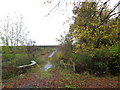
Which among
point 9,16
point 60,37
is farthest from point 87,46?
point 9,16

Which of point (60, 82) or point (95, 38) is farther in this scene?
point (95, 38)

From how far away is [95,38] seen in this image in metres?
4.65

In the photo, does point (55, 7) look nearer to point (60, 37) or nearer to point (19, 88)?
point (19, 88)

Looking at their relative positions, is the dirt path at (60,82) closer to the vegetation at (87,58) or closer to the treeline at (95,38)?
the vegetation at (87,58)

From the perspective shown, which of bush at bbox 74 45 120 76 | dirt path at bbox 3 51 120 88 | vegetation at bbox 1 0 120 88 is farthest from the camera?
bush at bbox 74 45 120 76

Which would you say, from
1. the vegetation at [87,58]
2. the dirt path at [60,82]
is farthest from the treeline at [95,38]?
the dirt path at [60,82]

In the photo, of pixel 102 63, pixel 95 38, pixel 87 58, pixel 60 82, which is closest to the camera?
pixel 60 82

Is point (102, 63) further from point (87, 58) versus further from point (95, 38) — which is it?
point (95, 38)

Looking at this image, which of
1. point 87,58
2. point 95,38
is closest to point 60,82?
point 95,38

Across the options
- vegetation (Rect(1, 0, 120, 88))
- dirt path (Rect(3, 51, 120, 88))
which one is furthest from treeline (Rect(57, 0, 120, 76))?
dirt path (Rect(3, 51, 120, 88))

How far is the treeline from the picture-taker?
173 inches

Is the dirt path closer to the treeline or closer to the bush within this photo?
the bush

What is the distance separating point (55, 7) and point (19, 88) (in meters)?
3.95

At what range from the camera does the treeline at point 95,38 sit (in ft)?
14.4
